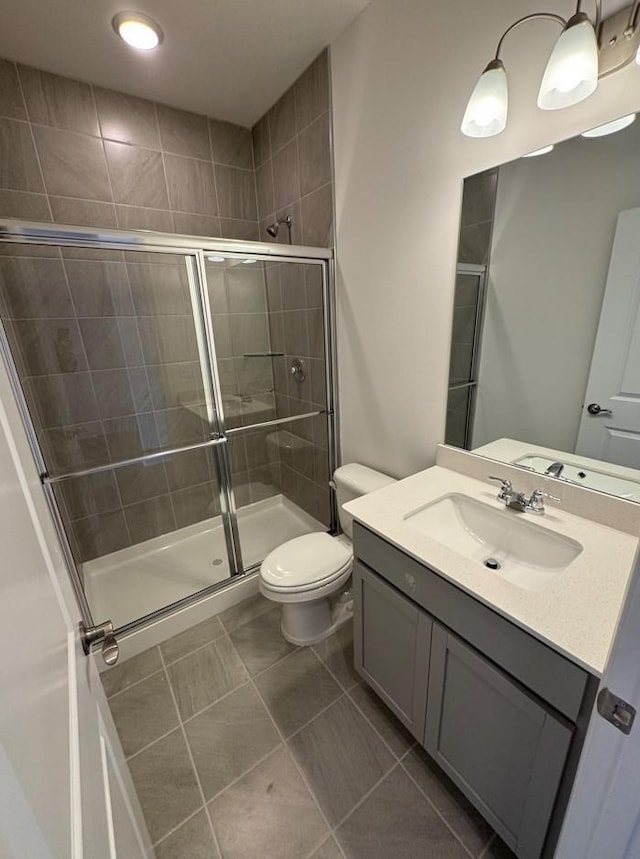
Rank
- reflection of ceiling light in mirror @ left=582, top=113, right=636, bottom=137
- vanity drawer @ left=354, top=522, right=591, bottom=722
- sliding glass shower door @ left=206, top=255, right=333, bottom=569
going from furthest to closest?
sliding glass shower door @ left=206, top=255, right=333, bottom=569 < reflection of ceiling light in mirror @ left=582, top=113, right=636, bottom=137 < vanity drawer @ left=354, top=522, right=591, bottom=722

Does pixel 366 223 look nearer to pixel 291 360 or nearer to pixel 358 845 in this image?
pixel 291 360

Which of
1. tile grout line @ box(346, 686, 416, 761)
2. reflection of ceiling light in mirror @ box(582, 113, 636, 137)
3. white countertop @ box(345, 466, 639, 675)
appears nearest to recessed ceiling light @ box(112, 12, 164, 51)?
reflection of ceiling light in mirror @ box(582, 113, 636, 137)

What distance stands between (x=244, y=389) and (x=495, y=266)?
5.17 ft

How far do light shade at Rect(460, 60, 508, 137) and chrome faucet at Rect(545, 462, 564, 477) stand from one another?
1049 millimetres

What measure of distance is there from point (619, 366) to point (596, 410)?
0.14m

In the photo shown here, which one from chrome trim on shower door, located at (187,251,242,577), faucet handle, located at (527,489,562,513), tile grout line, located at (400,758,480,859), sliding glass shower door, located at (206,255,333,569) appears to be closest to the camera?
tile grout line, located at (400,758,480,859)

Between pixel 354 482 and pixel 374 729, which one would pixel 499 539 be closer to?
pixel 354 482

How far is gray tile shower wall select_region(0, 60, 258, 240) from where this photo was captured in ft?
5.45

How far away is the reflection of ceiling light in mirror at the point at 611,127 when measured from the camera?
900mm

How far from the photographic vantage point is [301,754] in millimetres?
1274

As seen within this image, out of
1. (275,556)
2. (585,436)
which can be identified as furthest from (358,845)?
(585,436)

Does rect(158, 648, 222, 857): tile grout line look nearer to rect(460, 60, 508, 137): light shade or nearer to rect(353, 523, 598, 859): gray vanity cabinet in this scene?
rect(353, 523, 598, 859): gray vanity cabinet

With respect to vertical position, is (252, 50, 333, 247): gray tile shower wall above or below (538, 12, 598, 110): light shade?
above

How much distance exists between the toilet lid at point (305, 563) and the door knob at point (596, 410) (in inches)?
42.8
